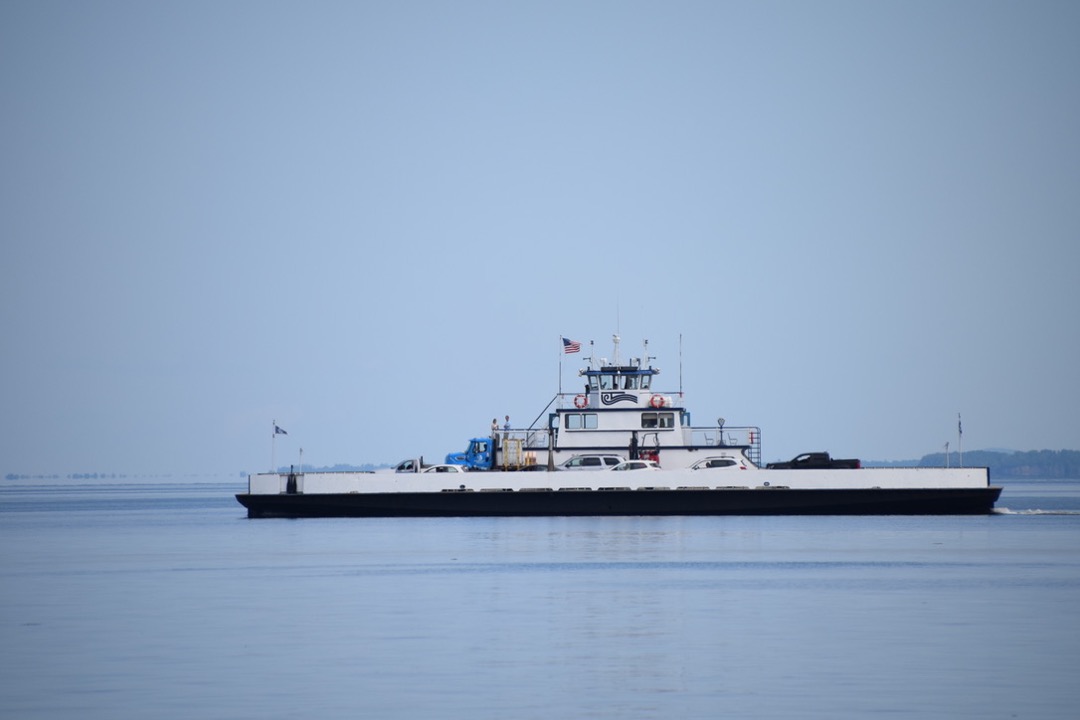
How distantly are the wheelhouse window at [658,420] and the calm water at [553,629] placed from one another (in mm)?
10328

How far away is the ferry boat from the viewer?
61.5 metres

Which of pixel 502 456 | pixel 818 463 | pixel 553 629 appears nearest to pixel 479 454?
pixel 502 456

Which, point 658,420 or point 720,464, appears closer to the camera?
point 720,464

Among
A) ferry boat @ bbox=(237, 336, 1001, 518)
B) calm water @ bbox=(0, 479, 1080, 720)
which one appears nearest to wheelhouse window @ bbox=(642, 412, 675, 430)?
ferry boat @ bbox=(237, 336, 1001, 518)

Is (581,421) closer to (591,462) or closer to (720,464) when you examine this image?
(591,462)

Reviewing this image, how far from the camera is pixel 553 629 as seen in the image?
1165 inches

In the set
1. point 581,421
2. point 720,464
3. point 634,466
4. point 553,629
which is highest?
point 581,421

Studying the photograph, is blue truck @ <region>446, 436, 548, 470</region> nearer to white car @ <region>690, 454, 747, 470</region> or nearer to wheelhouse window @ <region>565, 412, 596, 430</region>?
wheelhouse window @ <region>565, 412, 596, 430</region>

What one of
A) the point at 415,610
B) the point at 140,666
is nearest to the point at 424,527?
the point at 415,610

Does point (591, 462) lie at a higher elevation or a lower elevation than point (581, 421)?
lower

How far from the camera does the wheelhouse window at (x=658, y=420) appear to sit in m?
65.7

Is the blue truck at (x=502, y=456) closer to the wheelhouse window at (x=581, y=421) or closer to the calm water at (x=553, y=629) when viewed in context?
the wheelhouse window at (x=581, y=421)

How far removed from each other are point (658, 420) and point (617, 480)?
4.62 meters

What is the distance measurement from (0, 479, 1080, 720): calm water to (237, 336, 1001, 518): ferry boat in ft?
18.4
